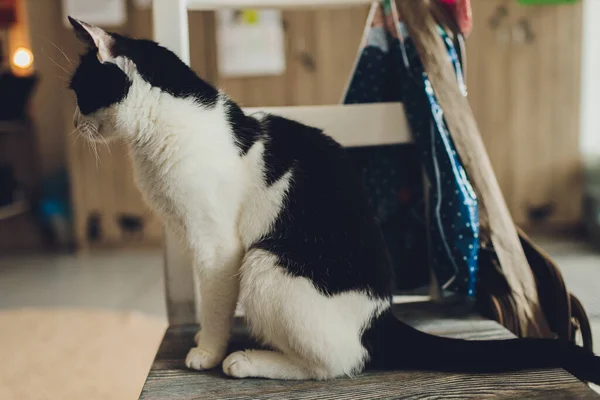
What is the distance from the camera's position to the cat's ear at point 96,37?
0.73 m

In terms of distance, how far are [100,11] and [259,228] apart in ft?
8.02

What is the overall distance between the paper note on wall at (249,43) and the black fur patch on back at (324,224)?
2.03 metres

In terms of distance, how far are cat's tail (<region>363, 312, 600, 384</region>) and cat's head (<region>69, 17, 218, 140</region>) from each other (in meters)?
0.46

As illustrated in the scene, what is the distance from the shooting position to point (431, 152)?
975 millimetres

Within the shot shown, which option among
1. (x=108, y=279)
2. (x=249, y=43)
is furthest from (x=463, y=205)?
(x=249, y=43)

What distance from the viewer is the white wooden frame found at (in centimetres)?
96

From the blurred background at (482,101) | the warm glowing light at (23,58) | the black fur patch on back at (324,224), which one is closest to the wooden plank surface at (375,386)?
the black fur patch on back at (324,224)

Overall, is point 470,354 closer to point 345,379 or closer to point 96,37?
point 345,379

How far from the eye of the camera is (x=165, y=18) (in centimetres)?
92

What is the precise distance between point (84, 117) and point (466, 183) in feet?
2.16

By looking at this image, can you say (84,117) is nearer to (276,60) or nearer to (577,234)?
(276,60)

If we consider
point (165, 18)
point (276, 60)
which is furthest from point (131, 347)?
point (276, 60)

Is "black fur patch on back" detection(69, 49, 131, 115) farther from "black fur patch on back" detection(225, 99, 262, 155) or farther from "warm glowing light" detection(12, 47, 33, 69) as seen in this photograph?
"warm glowing light" detection(12, 47, 33, 69)

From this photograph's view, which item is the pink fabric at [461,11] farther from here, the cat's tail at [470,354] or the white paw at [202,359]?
the white paw at [202,359]
